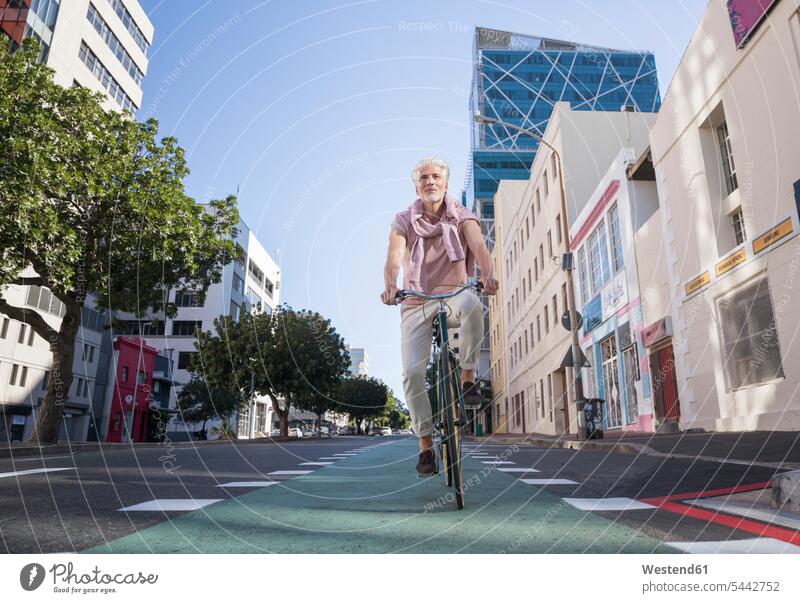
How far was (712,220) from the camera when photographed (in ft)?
42.6

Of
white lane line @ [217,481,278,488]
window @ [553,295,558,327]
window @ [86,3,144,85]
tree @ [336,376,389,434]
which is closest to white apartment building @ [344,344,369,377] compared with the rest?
tree @ [336,376,389,434]

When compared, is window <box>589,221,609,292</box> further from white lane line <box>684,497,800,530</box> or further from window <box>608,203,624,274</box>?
white lane line <box>684,497,800,530</box>

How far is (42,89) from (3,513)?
616 inches

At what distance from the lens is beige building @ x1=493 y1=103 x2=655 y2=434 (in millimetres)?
27453

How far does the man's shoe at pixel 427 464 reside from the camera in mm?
3923

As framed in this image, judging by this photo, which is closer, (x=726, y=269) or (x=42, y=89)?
(x=726, y=269)

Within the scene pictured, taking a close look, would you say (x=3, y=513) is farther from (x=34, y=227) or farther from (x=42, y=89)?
(x=42, y=89)

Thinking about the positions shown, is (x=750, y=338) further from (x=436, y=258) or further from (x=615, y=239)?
(x=436, y=258)

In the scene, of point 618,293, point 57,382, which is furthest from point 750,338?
point 57,382

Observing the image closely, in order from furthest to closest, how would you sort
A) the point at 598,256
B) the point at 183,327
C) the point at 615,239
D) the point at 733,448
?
the point at 183,327 → the point at 598,256 → the point at 615,239 → the point at 733,448

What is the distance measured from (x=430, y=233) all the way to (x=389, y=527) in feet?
6.22

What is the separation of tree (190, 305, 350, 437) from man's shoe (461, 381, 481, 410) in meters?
33.7

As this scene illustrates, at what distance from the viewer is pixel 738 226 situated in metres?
Answer: 12.6
